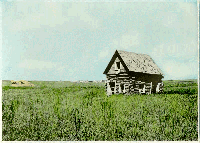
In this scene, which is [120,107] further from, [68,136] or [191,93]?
[191,93]

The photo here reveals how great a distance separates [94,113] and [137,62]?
9.27ft

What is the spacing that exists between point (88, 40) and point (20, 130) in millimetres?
3198

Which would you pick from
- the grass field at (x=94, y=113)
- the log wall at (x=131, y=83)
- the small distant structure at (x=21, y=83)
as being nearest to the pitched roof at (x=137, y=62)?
the log wall at (x=131, y=83)

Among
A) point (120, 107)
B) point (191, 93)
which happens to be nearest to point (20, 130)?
point (120, 107)

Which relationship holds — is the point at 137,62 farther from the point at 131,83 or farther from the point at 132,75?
the point at 131,83

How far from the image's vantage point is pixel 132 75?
8258 millimetres

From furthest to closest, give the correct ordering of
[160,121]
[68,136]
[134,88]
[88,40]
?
[134,88] < [88,40] < [160,121] < [68,136]

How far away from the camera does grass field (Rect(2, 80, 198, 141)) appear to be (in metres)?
5.72

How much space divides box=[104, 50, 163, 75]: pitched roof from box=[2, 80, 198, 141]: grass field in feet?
2.51

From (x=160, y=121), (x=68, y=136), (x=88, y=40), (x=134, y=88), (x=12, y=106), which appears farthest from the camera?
(x=134, y=88)

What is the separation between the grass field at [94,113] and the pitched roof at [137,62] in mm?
766

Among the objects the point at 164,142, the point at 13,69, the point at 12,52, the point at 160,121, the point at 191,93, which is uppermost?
the point at 12,52

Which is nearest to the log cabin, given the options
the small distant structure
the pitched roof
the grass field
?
the pitched roof

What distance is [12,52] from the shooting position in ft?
21.7
